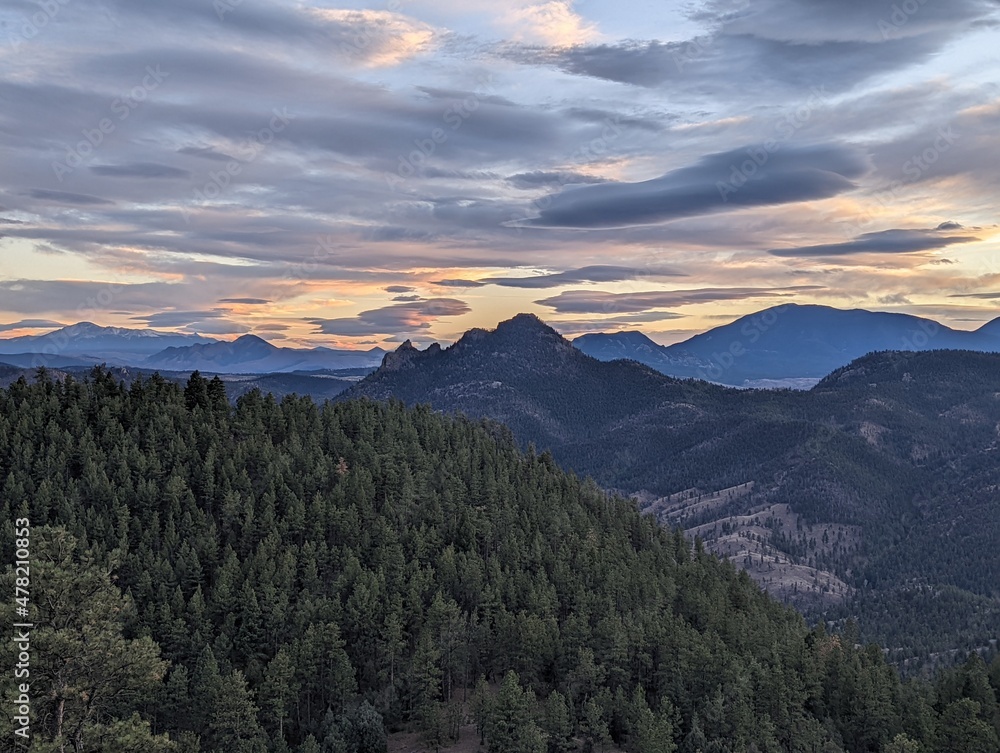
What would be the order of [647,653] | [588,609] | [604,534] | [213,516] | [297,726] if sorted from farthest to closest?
[604,534], [213,516], [588,609], [647,653], [297,726]

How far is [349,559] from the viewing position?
114 meters

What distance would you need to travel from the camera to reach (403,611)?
352 ft

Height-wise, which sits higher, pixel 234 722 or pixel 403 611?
pixel 403 611

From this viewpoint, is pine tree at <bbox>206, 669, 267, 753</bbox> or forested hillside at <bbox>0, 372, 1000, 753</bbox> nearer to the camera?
pine tree at <bbox>206, 669, 267, 753</bbox>

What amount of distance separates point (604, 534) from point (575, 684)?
53.4m

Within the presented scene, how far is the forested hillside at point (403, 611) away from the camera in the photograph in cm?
8844

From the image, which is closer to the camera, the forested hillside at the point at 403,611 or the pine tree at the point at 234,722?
the pine tree at the point at 234,722

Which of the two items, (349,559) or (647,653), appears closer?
(647,653)

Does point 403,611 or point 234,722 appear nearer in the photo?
point 234,722

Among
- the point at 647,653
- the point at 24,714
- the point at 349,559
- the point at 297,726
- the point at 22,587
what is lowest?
the point at 297,726

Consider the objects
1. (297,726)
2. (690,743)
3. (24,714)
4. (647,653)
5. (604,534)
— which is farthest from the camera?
(604,534)

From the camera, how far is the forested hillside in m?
88.4

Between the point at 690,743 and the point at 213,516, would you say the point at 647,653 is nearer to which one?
the point at 690,743

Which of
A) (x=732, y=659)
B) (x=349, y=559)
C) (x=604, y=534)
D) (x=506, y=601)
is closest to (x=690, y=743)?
(x=732, y=659)
